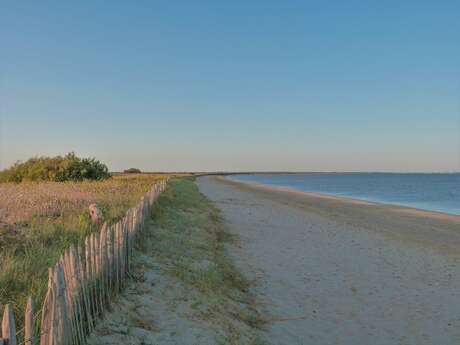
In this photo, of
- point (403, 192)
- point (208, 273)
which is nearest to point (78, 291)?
point (208, 273)

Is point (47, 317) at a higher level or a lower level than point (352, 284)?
higher

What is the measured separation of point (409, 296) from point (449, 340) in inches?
68.8

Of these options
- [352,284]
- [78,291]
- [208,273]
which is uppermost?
[78,291]

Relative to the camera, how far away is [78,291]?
405 centimetres

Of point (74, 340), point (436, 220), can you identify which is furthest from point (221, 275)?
point (436, 220)

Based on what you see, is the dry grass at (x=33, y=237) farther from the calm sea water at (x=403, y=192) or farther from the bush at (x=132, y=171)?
the bush at (x=132, y=171)

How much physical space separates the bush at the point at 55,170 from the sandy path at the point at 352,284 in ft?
62.3

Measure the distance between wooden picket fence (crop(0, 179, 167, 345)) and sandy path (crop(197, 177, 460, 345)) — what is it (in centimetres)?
211

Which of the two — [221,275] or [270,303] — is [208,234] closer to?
[221,275]

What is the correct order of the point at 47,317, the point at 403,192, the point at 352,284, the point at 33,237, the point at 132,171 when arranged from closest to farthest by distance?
1. the point at 47,317
2. the point at 33,237
3. the point at 352,284
4. the point at 403,192
5. the point at 132,171

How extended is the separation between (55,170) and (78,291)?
92.3 ft

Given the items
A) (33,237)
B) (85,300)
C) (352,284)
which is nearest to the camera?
(85,300)

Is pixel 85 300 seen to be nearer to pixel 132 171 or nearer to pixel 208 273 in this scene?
pixel 208 273

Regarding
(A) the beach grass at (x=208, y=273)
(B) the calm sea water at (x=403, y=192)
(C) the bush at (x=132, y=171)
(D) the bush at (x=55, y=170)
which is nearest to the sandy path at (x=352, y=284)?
(A) the beach grass at (x=208, y=273)
